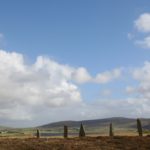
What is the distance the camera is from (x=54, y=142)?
3359 centimetres

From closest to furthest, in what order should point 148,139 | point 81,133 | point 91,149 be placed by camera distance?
point 91,149 → point 148,139 → point 81,133

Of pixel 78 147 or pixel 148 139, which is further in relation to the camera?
pixel 148 139

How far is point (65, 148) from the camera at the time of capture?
30.7m

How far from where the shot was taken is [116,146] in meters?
31.3

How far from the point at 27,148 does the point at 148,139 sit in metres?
9.98

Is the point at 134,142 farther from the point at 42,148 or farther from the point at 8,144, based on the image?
the point at 8,144

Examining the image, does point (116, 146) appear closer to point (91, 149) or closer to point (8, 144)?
point (91, 149)

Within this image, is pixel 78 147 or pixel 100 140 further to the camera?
pixel 100 140

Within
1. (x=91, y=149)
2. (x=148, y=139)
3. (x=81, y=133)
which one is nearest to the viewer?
(x=91, y=149)

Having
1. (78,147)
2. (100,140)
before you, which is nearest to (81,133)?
(100,140)

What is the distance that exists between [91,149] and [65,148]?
6.61ft

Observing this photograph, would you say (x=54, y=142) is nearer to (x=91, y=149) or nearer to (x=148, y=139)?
(x=91, y=149)

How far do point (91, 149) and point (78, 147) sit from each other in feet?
3.89

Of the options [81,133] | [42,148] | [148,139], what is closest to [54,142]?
[42,148]
